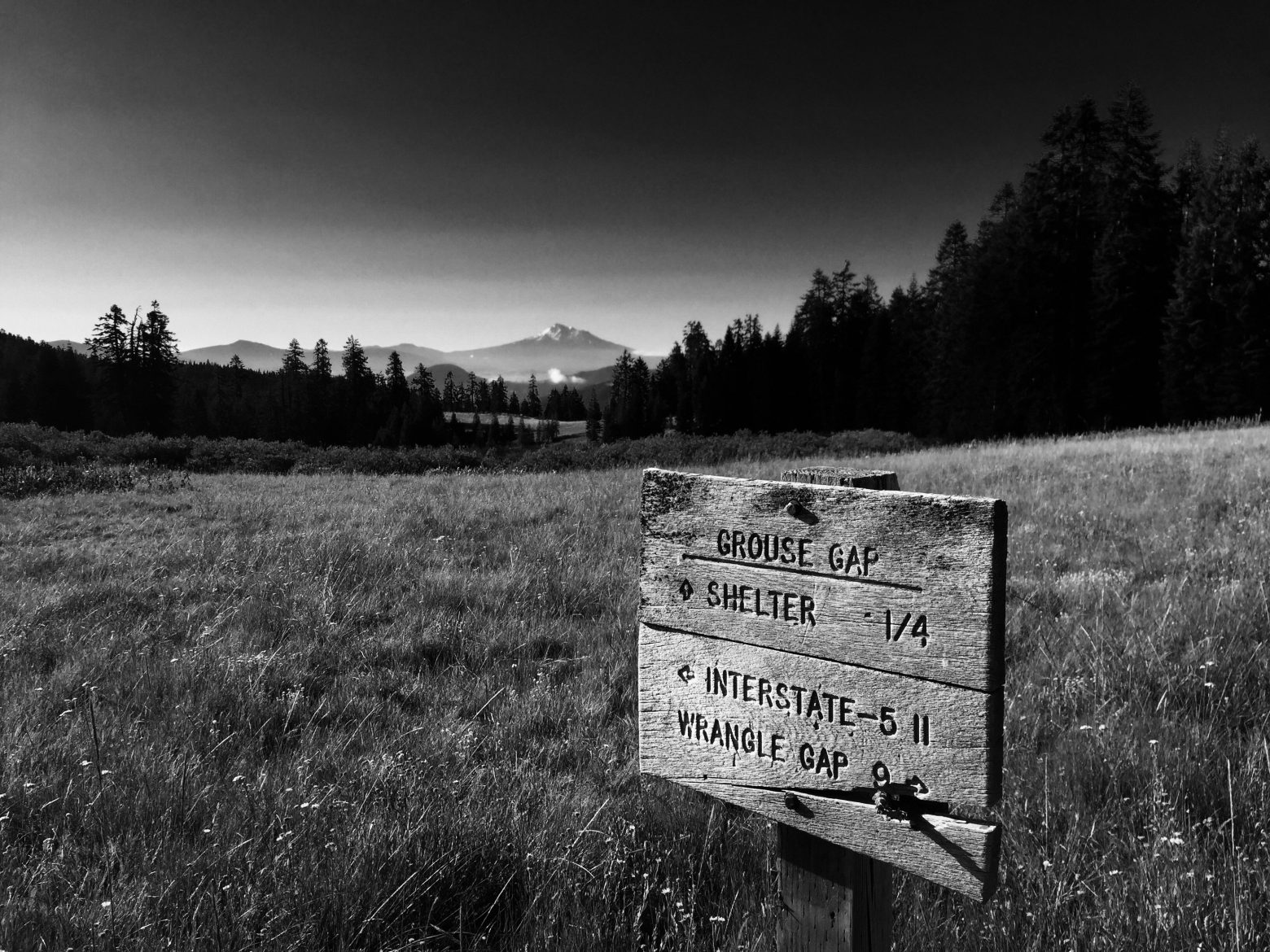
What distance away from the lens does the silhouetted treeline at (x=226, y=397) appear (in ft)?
185

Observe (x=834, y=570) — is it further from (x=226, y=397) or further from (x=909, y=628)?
(x=226, y=397)

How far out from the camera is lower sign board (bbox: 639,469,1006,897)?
1376mm

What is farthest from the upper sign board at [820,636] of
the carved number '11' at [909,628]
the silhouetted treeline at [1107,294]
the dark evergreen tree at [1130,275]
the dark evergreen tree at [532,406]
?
the dark evergreen tree at [532,406]

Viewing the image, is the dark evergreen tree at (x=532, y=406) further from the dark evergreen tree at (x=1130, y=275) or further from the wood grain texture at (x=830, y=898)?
the wood grain texture at (x=830, y=898)

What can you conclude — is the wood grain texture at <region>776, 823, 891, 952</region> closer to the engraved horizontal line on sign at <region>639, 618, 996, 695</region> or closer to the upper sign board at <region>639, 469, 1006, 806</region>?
the upper sign board at <region>639, 469, 1006, 806</region>

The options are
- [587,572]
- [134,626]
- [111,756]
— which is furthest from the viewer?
[587,572]

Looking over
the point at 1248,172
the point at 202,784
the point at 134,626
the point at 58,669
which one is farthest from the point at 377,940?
the point at 1248,172

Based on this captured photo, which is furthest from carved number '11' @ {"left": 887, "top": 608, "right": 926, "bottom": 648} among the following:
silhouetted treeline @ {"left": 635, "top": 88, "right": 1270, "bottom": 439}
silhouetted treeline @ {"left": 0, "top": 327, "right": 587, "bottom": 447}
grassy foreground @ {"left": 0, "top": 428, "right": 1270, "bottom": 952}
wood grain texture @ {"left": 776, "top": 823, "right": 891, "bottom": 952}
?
silhouetted treeline @ {"left": 0, "top": 327, "right": 587, "bottom": 447}

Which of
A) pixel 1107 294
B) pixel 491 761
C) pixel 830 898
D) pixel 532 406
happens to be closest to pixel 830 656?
pixel 830 898

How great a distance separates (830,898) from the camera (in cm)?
165

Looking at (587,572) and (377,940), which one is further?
(587,572)

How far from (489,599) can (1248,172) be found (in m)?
42.8

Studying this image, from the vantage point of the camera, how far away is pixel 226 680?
404cm

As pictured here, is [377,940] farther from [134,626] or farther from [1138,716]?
[134,626]
